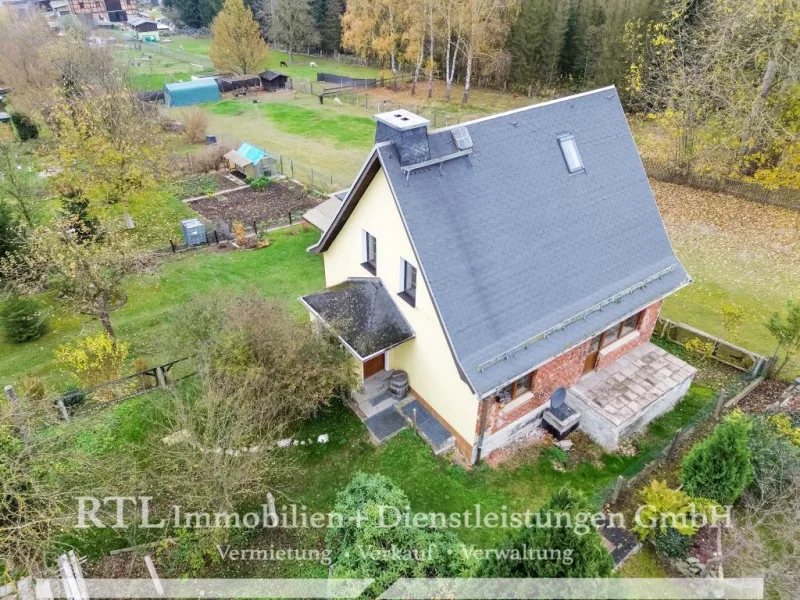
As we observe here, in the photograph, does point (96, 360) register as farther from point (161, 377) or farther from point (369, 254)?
point (369, 254)

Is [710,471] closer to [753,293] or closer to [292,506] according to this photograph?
[292,506]

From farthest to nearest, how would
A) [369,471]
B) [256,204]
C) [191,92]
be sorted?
[191,92]
[256,204]
[369,471]

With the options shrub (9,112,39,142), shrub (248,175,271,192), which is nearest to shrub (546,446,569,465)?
shrub (248,175,271,192)

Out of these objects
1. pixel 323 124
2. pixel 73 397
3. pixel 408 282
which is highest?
pixel 408 282

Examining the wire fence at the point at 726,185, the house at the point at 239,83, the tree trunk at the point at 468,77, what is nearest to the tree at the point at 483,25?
the tree trunk at the point at 468,77

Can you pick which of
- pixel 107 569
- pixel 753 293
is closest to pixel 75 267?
pixel 107 569

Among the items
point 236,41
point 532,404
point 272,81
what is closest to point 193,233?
point 532,404

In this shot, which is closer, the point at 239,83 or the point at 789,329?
the point at 789,329
